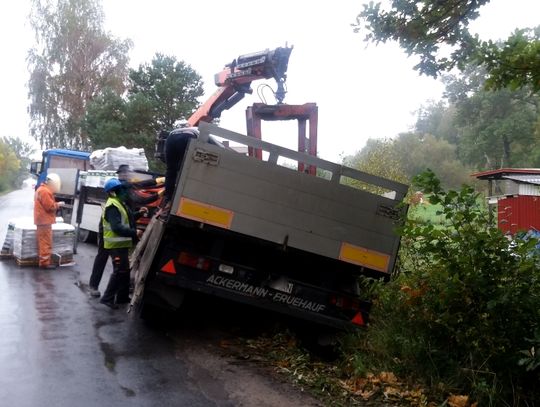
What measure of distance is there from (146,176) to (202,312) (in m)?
5.09

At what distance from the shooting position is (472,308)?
4.70 m

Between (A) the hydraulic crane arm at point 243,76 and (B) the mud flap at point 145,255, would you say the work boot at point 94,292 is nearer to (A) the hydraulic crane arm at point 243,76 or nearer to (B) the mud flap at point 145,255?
(B) the mud flap at point 145,255

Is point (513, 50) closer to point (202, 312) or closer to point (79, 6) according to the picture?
point (202, 312)

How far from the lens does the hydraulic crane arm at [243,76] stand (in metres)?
8.57

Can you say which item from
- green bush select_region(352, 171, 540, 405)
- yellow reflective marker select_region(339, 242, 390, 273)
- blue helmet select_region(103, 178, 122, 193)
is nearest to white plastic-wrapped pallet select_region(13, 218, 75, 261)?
blue helmet select_region(103, 178, 122, 193)

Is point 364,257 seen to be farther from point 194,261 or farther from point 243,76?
point 243,76

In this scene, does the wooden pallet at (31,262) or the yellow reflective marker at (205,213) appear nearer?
the yellow reflective marker at (205,213)

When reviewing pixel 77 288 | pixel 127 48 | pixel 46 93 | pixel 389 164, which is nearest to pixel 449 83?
pixel 127 48

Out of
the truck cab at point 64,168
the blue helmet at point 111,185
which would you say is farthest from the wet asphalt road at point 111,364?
the truck cab at point 64,168

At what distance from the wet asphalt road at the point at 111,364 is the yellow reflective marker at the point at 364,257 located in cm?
139

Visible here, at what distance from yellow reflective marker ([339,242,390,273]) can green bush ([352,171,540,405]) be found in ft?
1.88

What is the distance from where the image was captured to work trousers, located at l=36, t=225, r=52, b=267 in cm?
1028

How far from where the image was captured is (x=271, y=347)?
609 cm

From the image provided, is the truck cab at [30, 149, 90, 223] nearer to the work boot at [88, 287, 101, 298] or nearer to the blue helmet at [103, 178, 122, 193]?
the work boot at [88, 287, 101, 298]
